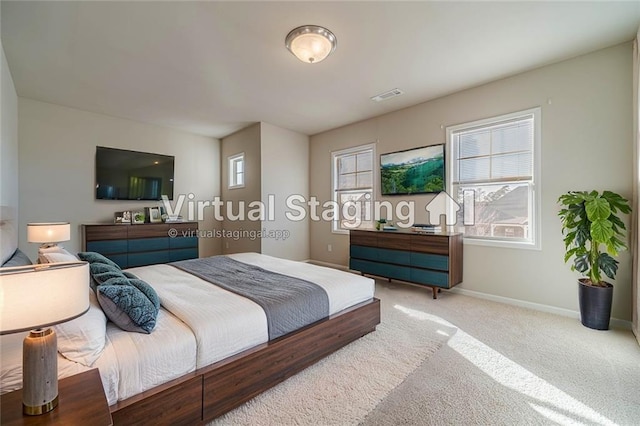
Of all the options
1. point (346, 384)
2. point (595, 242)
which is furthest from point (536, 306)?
point (346, 384)

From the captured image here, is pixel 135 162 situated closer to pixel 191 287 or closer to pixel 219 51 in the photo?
pixel 219 51

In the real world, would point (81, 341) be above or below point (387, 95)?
below

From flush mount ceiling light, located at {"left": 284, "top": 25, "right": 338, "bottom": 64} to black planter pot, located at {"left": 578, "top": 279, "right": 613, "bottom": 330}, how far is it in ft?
11.1

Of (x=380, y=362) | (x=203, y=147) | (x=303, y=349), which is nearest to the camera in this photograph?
(x=303, y=349)

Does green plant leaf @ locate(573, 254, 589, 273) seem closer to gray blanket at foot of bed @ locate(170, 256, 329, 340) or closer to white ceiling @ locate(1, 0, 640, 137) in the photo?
white ceiling @ locate(1, 0, 640, 137)

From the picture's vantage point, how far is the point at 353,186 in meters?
5.22

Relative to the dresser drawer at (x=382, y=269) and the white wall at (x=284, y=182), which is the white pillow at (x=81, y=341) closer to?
the dresser drawer at (x=382, y=269)

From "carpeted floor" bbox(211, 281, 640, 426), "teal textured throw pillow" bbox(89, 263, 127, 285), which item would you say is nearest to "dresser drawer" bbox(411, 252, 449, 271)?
"carpeted floor" bbox(211, 281, 640, 426)

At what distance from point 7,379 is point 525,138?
4625 mm

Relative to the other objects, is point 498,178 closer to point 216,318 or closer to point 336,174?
point 336,174

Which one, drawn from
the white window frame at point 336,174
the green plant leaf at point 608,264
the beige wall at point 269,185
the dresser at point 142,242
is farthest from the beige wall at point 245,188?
the green plant leaf at point 608,264

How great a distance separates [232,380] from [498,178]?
3687mm

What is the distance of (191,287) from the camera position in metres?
2.21

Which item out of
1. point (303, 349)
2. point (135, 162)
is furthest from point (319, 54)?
point (135, 162)
